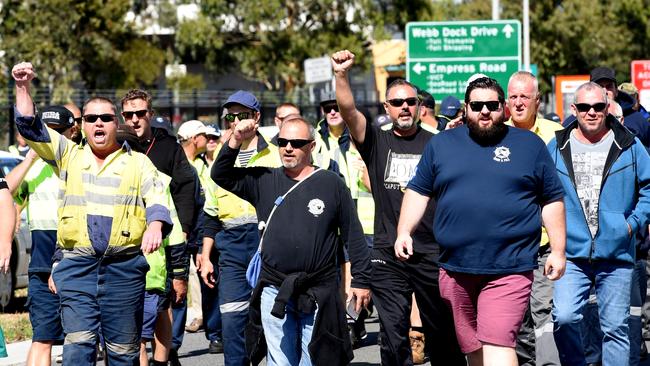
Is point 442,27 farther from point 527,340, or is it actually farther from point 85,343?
point 85,343

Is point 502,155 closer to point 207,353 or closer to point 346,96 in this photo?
point 346,96

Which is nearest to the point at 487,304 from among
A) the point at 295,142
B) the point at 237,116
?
the point at 295,142

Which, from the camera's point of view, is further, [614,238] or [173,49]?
[173,49]

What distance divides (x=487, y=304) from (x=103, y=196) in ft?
7.76

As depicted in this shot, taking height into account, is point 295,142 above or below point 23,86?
below

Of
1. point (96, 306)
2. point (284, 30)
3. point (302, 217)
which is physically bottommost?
point (96, 306)

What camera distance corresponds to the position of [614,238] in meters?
8.94

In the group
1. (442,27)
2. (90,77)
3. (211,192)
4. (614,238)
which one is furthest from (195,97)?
(614,238)

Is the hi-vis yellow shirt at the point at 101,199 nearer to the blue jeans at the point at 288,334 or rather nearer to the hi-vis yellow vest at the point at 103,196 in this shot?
the hi-vis yellow vest at the point at 103,196

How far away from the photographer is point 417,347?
452 inches

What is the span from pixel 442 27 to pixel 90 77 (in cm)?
2415

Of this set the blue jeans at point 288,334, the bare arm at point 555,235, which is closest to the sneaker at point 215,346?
the blue jeans at point 288,334

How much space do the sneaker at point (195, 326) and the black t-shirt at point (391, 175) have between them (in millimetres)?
5624

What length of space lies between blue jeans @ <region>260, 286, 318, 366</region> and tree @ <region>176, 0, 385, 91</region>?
38911 millimetres
